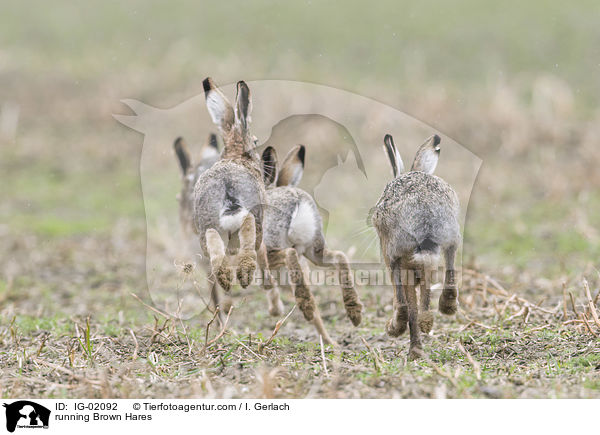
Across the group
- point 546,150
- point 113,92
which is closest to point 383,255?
point 546,150

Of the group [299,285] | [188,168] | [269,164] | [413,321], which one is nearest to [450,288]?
[413,321]

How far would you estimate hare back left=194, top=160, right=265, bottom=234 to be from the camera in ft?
16.0

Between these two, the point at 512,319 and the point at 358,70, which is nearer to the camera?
the point at 512,319

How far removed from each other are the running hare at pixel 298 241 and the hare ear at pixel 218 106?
16.4 inches

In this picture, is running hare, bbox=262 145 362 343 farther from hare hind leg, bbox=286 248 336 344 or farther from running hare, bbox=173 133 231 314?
running hare, bbox=173 133 231 314

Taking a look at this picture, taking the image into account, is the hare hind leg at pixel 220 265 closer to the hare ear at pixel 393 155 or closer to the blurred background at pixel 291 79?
the hare ear at pixel 393 155

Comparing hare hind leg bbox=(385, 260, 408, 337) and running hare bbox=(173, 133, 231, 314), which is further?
running hare bbox=(173, 133, 231, 314)

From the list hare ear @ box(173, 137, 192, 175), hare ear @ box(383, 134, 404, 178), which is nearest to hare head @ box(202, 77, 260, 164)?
hare ear @ box(383, 134, 404, 178)

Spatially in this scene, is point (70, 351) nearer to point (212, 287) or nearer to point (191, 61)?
point (212, 287)

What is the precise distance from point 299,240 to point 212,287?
0.93 m

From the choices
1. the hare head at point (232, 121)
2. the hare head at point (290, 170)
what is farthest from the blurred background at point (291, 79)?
the hare head at point (232, 121)

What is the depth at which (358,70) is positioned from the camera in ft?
56.2

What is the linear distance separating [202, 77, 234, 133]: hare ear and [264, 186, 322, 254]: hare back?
62 centimetres
